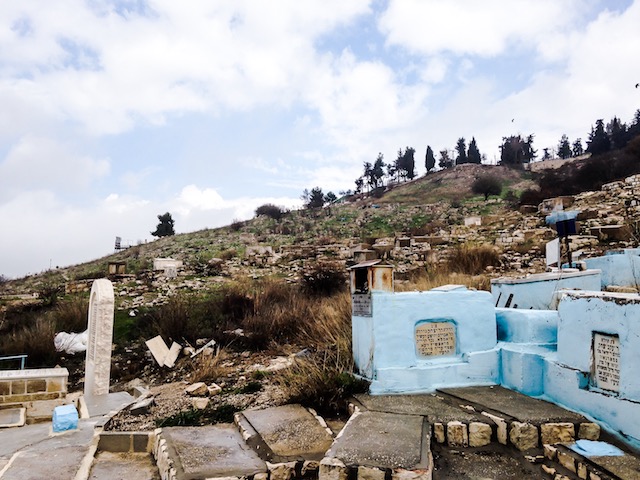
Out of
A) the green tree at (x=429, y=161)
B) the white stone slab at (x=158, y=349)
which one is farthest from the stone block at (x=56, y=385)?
the green tree at (x=429, y=161)

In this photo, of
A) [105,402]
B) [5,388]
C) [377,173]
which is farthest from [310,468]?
[377,173]

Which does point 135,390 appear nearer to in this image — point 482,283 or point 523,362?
point 523,362

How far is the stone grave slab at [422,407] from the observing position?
4.57 metres

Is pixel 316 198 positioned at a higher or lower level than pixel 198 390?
higher

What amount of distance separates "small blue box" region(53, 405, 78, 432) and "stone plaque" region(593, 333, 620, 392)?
6263mm

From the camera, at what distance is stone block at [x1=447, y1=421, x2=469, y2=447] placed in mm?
4324

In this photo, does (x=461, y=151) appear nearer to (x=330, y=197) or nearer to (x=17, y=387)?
(x=330, y=197)

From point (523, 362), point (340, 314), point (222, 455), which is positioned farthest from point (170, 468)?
point (340, 314)

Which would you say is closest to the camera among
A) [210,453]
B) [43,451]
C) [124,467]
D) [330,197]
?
[210,453]

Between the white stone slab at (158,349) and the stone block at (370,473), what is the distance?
7.66 meters

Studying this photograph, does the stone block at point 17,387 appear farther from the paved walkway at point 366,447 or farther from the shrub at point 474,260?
the shrub at point 474,260

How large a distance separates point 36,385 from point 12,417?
2.65 feet

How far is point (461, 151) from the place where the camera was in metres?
67.6

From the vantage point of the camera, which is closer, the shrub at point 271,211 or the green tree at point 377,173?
the shrub at point 271,211
